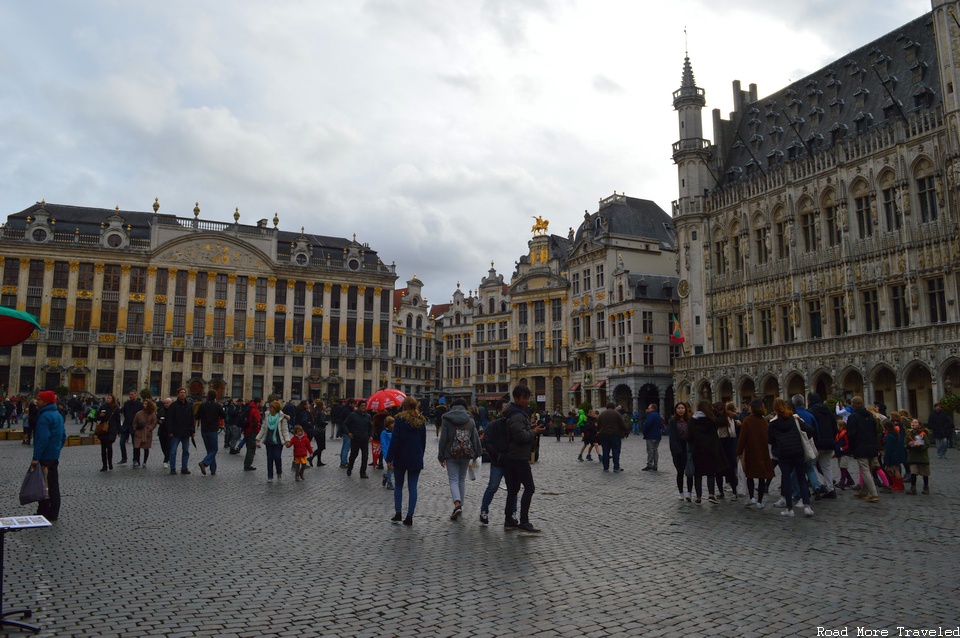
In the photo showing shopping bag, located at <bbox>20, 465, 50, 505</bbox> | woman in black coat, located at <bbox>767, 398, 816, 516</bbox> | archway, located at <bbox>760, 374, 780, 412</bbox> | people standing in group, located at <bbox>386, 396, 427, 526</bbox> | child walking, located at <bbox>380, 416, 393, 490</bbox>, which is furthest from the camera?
archway, located at <bbox>760, 374, 780, 412</bbox>

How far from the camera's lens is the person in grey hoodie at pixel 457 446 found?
10953mm

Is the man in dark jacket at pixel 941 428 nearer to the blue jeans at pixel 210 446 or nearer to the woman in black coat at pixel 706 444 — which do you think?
the woman in black coat at pixel 706 444

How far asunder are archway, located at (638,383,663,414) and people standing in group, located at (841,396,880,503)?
A: 1739 inches

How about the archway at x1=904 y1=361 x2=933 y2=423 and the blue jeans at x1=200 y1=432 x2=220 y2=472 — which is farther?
the archway at x1=904 y1=361 x2=933 y2=423

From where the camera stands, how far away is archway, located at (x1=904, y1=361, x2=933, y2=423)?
119 feet

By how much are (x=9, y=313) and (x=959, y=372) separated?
127ft

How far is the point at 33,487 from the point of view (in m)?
9.22

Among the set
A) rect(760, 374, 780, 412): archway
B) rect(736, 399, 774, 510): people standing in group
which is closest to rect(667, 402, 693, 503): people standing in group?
rect(736, 399, 774, 510): people standing in group

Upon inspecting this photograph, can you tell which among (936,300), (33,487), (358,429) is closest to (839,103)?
(936,300)

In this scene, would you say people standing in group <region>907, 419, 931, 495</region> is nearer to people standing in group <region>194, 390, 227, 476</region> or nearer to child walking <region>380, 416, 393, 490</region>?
child walking <region>380, 416, 393, 490</region>

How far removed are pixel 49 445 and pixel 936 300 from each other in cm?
3919

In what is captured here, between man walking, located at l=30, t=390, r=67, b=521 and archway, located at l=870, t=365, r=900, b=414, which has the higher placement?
archway, located at l=870, t=365, r=900, b=414

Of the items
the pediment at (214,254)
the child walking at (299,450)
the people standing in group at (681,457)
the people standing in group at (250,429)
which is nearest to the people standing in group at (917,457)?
the people standing in group at (681,457)

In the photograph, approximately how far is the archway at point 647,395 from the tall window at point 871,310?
19872 millimetres
